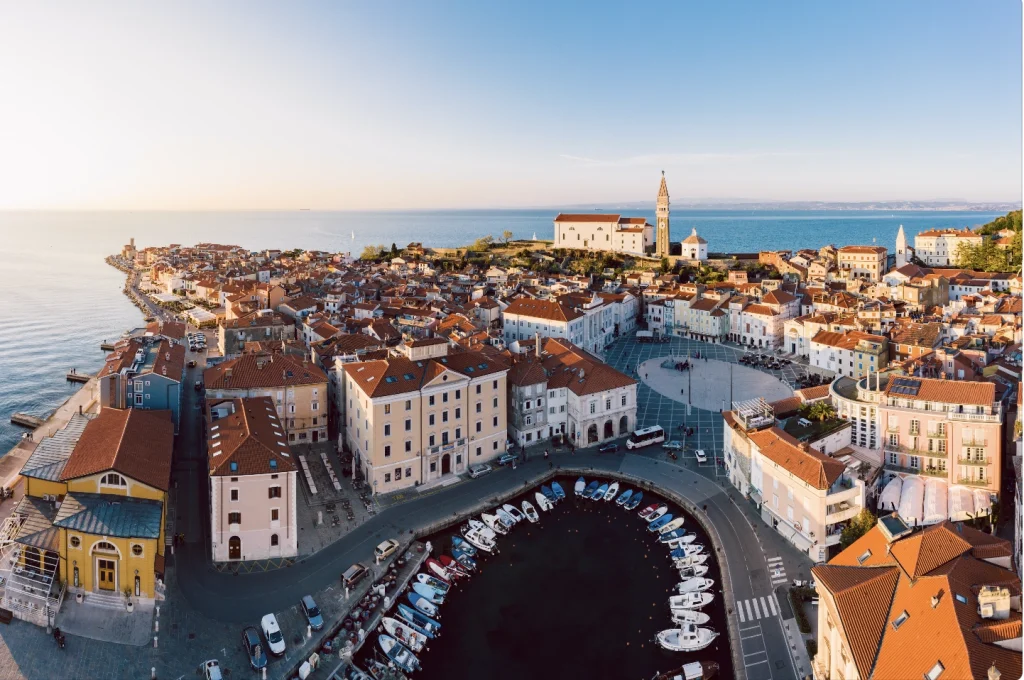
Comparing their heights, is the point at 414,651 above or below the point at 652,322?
below

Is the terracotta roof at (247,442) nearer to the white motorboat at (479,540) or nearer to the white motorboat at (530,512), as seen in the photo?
the white motorboat at (479,540)

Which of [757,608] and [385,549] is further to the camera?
[385,549]

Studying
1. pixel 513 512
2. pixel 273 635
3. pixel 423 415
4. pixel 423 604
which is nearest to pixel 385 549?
pixel 423 604

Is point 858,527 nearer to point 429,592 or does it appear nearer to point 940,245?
point 429,592

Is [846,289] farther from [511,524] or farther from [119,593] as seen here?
[119,593]

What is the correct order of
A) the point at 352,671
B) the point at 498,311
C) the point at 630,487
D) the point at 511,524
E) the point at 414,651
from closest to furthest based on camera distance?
the point at 352,671, the point at 414,651, the point at 511,524, the point at 630,487, the point at 498,311

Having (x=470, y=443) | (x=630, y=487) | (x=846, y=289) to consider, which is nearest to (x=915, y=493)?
(x=630, y=487)
